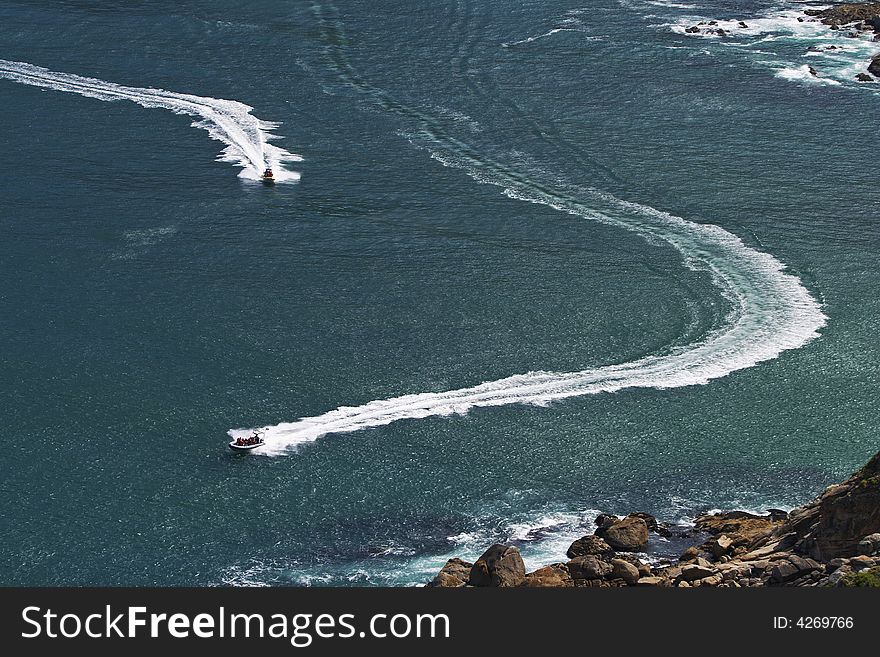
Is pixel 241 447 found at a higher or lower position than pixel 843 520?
lower

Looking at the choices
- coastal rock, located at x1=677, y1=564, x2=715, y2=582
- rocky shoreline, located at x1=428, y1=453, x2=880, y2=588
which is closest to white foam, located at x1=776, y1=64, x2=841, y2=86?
rocky shoreline, located at x1=428, y1=453, x2=880, y2=588

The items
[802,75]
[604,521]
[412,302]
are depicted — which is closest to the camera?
[604,521]

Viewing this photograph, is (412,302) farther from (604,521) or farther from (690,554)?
(690,554)

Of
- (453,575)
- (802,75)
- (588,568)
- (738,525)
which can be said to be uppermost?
(802,75)

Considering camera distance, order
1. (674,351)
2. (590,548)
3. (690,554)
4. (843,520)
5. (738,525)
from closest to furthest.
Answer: (843,520)
(690,554)
(590,548)
(738,525)
(674,351)

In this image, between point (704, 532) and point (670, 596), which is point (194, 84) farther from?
point (670, 596)

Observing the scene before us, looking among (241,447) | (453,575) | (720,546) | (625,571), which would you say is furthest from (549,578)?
(241,447)

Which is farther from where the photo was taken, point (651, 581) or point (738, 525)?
point (738, 525)
